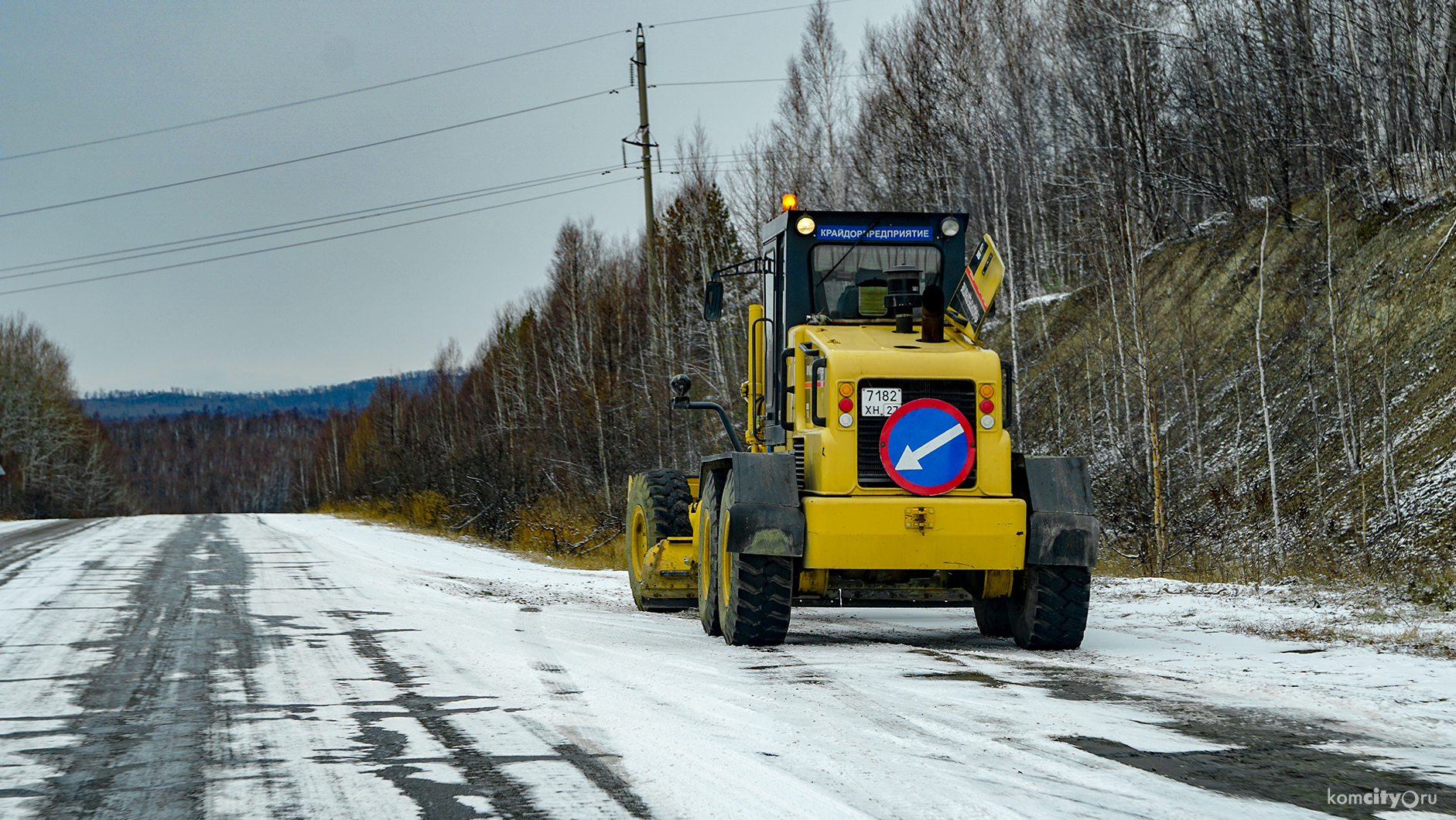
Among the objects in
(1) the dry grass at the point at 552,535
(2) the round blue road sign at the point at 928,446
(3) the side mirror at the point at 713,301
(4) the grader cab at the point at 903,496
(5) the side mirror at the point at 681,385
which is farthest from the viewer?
(1) the dry grass at the point at 552,535

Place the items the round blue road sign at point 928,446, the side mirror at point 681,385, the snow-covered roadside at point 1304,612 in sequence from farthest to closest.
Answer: the side mirror at point 681,385
the round blue road sign at point 928,446
the snow-covered roadside at point 1304,612

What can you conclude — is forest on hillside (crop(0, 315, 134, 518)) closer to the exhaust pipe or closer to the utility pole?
the utility pole

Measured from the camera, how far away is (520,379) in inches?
2089

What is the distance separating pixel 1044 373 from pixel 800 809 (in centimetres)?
2561

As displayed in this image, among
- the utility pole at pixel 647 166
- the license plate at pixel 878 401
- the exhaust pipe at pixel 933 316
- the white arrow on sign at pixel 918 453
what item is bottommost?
Result: the white arrow on sign at pixel 918 453

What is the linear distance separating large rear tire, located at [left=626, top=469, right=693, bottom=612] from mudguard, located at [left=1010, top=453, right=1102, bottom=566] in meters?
3.76

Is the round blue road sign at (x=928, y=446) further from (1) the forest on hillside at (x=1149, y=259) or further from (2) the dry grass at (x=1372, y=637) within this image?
(1) the forest on hillside at (x=1149, y=259)

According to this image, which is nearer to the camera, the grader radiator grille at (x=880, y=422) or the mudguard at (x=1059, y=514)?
the mudguard at (x=1059, y=514)

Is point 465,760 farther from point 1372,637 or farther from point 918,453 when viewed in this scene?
point 1372,637

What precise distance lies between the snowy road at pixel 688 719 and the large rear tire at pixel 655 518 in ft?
2.37

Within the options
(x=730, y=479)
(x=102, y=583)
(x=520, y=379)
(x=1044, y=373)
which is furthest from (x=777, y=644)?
(x=520, y=379)

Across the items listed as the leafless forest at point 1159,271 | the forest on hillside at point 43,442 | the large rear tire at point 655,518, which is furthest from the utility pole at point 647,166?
the forest on hillside at point 43,442

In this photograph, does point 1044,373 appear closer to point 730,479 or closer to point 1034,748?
point 730,479

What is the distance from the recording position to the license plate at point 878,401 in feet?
27.5
